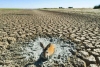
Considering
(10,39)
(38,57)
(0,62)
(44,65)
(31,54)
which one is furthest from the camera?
(10,39)

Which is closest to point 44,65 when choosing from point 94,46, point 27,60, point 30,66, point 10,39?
point 30,66

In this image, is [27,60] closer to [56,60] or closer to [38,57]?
[38,57]

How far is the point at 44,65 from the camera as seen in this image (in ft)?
8.60

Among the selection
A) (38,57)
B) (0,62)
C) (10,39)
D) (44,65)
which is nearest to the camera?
(44,65)

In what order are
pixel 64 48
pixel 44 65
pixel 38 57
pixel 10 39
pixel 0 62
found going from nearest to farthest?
pixel 44 65
pixel 0 62
pixel 38 57
pixel 64 48
pixel 10 39

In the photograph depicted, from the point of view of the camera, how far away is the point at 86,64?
2783 mm

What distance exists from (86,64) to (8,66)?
3.97 ft

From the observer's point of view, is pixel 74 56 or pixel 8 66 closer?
pixel 8 66

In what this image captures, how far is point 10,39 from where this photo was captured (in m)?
4.41

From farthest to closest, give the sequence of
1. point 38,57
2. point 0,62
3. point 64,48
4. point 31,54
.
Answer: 1. point 64,48
2. point 31,54
3. point 38,57
4. point 0,62

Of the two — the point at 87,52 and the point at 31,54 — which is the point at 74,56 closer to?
the point at 87,52

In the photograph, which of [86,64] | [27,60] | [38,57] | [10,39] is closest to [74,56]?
[86,64]

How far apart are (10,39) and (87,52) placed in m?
2.02

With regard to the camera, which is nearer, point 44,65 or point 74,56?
point 44,65
